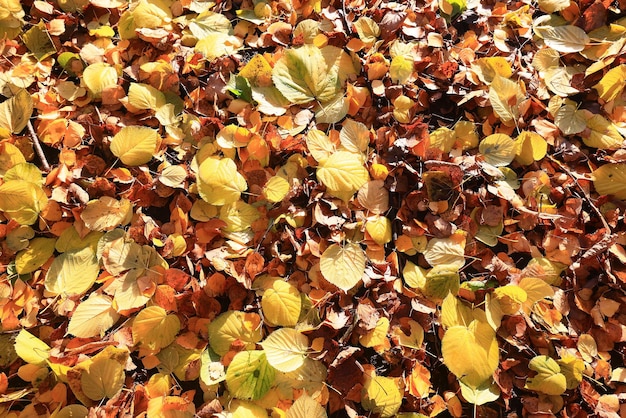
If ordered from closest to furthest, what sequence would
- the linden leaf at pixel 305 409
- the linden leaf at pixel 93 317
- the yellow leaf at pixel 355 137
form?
the linden leaf at pixel 305 409, the linden leaf at pixel 93 317, the yellow leaf at pixel 355 137

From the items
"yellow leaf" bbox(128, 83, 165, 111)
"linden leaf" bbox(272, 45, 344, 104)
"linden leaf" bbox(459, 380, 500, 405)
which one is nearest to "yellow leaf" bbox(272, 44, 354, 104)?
"linden leaf" bbox(272, 45, 344, 104)

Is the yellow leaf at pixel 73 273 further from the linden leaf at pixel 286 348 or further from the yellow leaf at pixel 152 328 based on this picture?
the linden leaf at pixel 286 348

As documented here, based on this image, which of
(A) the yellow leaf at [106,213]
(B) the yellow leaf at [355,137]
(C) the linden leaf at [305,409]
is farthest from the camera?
(B) the yellow leaf at [355,137]

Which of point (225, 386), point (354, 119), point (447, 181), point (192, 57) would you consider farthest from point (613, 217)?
point (192, 57)

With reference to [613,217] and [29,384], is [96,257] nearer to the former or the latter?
[29,384]

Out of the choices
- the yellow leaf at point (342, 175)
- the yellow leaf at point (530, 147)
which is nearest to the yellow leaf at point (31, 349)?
the yellow leaf at point (342, 175)
